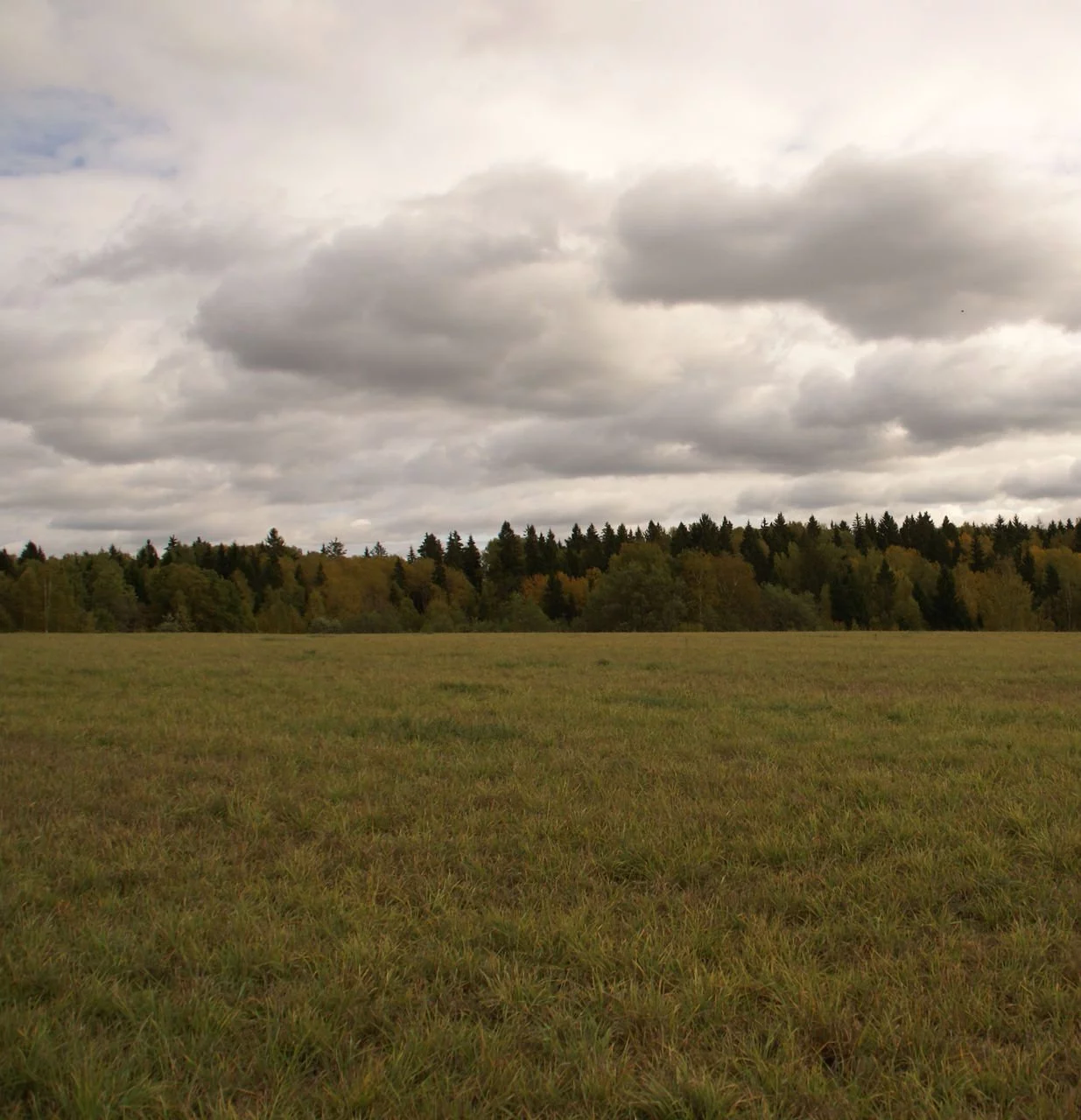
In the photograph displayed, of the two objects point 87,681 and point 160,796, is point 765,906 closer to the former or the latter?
point 160,796

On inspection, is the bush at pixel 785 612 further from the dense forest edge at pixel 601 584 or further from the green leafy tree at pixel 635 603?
the green leafy tree at pixel 635 603

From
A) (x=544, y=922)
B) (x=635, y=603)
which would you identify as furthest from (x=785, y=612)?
(x=544, y=922)

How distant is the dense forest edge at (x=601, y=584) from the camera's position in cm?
9094

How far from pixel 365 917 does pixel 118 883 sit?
7.05 ft

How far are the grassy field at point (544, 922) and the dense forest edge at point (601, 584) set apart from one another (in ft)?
234

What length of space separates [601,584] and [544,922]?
81.6m

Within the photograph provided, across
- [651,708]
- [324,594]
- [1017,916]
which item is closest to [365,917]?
[1017,916]

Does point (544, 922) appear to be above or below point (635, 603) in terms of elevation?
above

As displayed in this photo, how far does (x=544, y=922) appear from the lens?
536cm

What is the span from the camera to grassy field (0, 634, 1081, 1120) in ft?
12.5

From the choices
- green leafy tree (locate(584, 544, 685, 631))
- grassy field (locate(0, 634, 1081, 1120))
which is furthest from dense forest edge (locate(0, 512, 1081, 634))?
grassy field (locate(0, 634, 1081, 1120))

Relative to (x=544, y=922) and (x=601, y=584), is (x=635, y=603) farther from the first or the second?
(x=544, y=922)

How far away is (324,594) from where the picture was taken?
433 ft

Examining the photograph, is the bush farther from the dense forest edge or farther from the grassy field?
the grassy field
